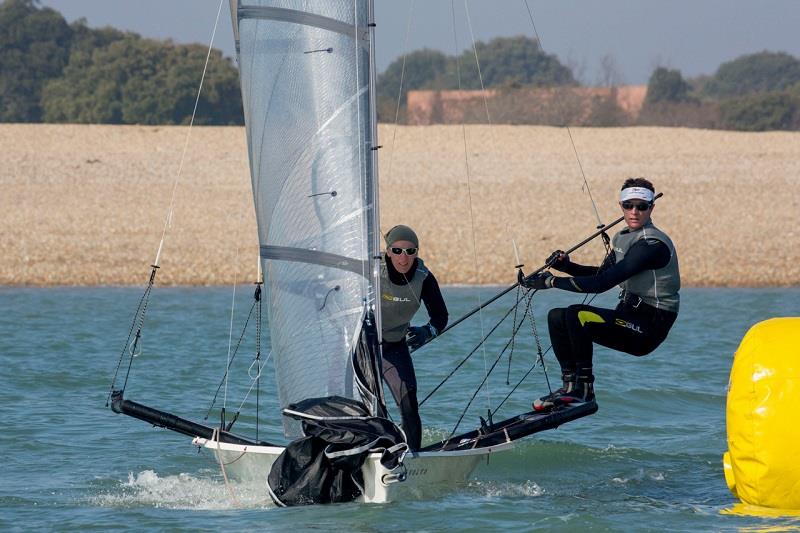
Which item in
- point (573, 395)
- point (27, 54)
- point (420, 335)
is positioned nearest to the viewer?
point (573, 395)

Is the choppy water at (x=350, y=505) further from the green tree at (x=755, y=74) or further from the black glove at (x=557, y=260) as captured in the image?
the green tree at (x=755, y=74)

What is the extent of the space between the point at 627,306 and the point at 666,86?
4381 centimetres

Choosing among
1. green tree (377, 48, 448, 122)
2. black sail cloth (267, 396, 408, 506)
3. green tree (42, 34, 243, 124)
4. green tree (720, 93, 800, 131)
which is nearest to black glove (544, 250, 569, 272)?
black sail cloth (267, 396, 408, 506)

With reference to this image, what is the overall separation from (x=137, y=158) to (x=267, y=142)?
60.2 feet

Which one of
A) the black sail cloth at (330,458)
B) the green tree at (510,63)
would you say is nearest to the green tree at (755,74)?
the green tree at (510,63)

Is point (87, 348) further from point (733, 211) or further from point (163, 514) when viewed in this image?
point (733, 211)

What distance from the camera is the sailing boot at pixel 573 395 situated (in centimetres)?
716

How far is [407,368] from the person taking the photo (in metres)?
7.10

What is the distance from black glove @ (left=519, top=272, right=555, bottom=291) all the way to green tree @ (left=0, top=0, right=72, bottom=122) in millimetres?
32455

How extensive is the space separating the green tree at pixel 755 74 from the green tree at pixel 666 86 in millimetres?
15559

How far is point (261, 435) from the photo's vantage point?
8930mm

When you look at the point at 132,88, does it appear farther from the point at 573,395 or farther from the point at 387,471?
the point at 387,471

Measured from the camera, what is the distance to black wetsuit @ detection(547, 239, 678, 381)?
701 centimetres

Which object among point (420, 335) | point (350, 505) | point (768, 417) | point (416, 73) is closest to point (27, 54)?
point (416, 73)
